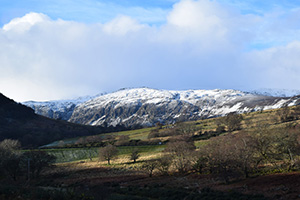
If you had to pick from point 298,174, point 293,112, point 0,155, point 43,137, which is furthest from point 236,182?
point 43,137

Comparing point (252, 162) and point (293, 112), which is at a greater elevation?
point (293, 112)

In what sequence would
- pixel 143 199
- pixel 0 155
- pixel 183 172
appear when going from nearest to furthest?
pixel 143 199 → pixel 183 172 → pixel 0 155

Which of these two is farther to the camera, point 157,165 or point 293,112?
point 293,112

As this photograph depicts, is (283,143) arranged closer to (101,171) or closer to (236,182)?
(236,182)

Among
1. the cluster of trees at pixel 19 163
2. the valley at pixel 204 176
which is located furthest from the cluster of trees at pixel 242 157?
the cluster of trees at pixel 19 163

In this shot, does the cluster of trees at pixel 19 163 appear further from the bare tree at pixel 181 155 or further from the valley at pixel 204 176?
the bare tree at pixel 181 155

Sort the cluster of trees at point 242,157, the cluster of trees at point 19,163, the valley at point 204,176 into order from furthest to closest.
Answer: the cluster of trees at point 19,163, the cluster of trees at point 242,157, the valley at point 204,176

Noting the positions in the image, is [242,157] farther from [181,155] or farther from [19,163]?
[19,163]

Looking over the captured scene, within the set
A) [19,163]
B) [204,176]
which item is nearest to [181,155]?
[204,176]

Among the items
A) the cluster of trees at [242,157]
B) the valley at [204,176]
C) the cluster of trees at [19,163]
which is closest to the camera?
the valley at [204,176]

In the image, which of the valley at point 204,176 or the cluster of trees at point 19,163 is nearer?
the valley at point 204,176

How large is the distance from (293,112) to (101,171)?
119195 mm

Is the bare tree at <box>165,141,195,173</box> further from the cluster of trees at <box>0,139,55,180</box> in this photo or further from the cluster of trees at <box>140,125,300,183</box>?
the cluster of trees at <box>0,139,55,180</box>

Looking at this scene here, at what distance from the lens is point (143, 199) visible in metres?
33.3
